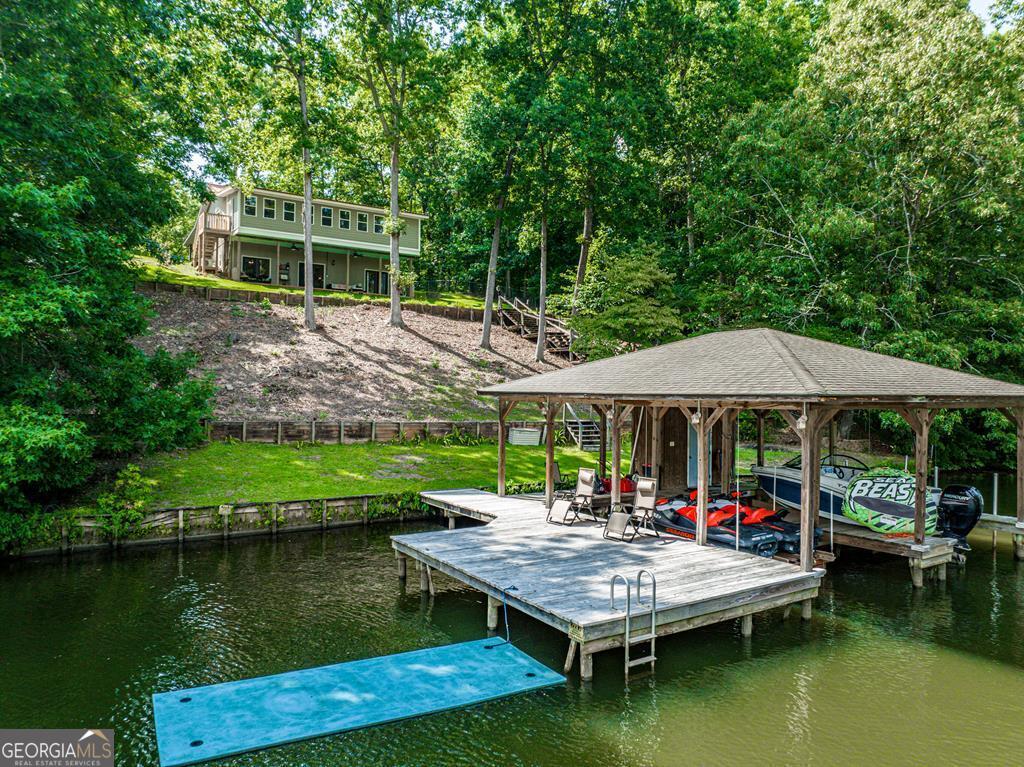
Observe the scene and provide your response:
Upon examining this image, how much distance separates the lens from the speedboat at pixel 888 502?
13.3 m

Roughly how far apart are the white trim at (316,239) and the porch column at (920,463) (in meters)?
33.3

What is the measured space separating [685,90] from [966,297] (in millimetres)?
18150

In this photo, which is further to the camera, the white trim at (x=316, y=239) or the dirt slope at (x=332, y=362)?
the white trim at (x=316, y=239)

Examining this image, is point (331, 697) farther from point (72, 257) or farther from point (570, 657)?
point (72, 257)

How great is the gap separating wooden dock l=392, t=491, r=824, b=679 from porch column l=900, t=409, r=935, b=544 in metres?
3.76

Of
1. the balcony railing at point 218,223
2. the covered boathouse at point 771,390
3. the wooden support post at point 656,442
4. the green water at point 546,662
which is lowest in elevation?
the green water at point 546,662

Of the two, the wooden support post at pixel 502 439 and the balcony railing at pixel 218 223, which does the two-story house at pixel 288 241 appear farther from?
the wooden support post at pixel 502 439

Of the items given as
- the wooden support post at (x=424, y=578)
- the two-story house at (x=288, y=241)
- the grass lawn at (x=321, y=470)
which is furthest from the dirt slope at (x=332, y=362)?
the wooden support post at (x=424, y=578)

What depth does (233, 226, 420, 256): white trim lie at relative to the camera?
36.5m

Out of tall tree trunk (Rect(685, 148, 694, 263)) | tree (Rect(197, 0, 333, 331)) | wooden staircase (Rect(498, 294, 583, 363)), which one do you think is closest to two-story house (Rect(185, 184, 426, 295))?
tree (Rect(197, 0, 333, 331))

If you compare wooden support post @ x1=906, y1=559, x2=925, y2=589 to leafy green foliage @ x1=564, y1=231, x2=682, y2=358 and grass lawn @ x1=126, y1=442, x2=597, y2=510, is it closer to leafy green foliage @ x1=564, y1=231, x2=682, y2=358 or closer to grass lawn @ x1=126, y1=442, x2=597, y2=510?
grass lawn @ x1=126, y1=442, x2=597, y2=510

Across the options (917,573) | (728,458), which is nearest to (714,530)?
(917,573)

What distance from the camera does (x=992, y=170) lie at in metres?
20.2

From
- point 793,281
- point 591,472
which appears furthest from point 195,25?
point 793,281
